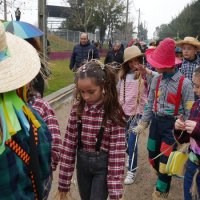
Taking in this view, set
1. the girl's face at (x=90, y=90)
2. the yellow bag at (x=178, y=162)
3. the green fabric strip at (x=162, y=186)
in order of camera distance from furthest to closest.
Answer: the green fabric strip at (x=162, y=186), the yellow bag at (x=178, y=162), the girl's face at (x=90, y=90)

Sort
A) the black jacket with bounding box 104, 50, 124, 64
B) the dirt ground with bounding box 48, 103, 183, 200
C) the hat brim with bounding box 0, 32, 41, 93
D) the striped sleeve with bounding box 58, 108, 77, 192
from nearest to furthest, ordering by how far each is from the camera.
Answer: the hat brim with bounding box 0, 32, 41, 93 < the striped sleeve with bounding box 58, 108, 77, 192 < the dirt ground with bounding box 48, 103, 183, 200 < the black jacket with bounding box 104, 50, 124, 64

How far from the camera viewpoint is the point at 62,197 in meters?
2.75

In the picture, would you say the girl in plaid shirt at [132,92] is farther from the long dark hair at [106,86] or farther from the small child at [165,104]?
the long dark hair at [106,86]

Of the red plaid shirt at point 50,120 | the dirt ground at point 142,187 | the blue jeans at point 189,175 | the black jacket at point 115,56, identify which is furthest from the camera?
the black jacket at point 115,56

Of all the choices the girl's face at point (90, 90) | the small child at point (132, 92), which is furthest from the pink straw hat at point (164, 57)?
the girl's face at point (90, 90)

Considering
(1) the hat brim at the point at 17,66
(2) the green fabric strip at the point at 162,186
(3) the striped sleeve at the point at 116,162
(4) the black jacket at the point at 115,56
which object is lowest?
(2) the green fabric strip at the point at 162,186

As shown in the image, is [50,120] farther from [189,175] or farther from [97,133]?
[189,175]

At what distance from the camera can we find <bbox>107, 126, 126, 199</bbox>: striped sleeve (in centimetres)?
253

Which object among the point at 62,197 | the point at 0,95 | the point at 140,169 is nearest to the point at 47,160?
the point at 0,95

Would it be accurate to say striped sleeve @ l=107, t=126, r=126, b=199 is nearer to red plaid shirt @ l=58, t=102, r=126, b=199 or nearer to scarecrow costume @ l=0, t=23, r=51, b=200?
red plaid shirt @ l=58, t=102, r=126, b=199

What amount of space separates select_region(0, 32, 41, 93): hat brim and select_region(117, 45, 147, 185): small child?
9.93 ft

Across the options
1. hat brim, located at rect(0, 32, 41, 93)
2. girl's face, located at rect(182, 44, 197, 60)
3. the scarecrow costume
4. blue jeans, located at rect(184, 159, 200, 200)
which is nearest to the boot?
blue jeans, located at rect(184, 159, 200, 200)

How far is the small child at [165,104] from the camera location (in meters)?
3.56

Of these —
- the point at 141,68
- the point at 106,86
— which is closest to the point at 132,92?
the point at 141,68
